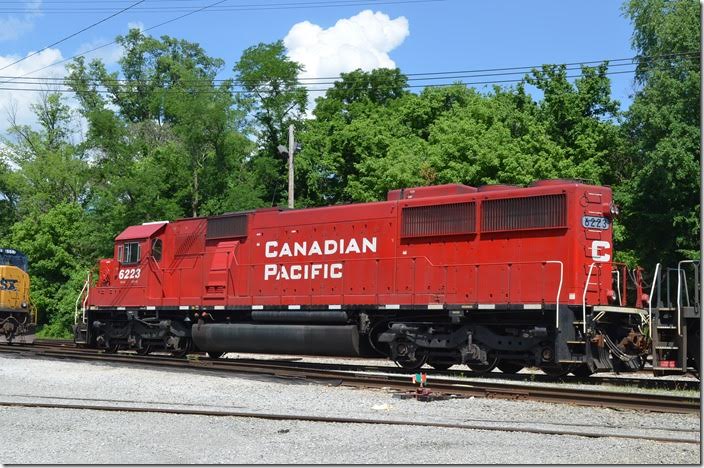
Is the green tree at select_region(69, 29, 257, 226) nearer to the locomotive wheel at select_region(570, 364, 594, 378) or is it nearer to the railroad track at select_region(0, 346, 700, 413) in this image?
the railroad track at select_region(0, 346, 700, 413)

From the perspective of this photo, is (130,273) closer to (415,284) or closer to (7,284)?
(7,284)

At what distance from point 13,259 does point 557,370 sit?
21.9m

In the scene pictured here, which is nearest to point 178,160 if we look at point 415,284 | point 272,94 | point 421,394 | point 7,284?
point 272,94

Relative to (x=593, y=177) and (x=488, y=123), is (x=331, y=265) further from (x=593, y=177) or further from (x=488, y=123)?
(x=488, y=123)

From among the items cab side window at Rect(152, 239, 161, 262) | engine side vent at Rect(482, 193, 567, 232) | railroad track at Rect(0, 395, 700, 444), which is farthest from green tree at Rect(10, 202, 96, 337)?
railroad track at Rect(0, 395, 700, 444)

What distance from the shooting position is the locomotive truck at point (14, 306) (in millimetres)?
27156

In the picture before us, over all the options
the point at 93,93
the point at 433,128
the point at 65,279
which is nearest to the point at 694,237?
the point at 433,128

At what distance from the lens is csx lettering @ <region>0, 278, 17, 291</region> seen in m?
27.6

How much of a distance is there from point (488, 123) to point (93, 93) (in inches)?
1439

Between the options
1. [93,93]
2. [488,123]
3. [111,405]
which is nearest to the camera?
[111,405]

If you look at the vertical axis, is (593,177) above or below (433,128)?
below

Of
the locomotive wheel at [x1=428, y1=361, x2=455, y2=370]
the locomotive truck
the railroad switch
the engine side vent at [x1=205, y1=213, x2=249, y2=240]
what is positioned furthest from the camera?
the locomotive truck

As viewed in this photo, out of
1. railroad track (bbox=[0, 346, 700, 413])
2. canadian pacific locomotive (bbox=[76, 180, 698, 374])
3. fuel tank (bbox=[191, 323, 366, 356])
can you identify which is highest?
canadian pacific locomotive (bbox=[76, 180, 698, 374])

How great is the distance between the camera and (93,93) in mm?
61781
